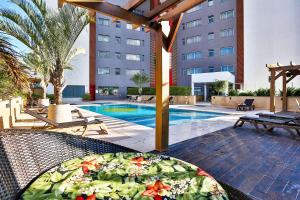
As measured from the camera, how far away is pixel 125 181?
1.59 metres

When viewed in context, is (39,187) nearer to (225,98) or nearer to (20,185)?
(20,185)

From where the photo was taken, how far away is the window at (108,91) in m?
31.8

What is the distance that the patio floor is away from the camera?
3170 mm

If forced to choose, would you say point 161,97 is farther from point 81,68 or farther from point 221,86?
point 81,68

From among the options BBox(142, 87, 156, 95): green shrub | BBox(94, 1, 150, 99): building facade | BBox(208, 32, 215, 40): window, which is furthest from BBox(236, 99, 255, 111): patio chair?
BBox(94, 1, 150, 99): building facade

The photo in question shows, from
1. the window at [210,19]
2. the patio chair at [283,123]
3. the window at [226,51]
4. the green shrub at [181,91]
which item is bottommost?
the patio chair at [283,123]

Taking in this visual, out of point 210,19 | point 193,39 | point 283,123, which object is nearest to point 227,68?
point 193,39

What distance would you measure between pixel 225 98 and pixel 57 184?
1824 cm

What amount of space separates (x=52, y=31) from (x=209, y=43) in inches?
1006

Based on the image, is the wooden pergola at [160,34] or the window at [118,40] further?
the window at [118,40]

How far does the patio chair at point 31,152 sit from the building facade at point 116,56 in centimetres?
2989

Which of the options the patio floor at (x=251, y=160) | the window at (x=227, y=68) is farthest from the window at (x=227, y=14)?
the patio floor at (x=251, y=160)

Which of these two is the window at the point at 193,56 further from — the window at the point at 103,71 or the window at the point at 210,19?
the window at the point at 103,71

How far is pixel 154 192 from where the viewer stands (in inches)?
56.6
